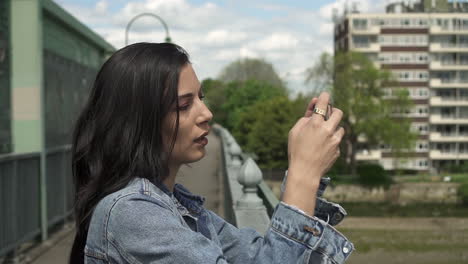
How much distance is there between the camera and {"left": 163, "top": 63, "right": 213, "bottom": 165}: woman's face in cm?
150

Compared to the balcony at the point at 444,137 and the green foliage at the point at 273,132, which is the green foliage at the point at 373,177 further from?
the balcony at the point at 444,137

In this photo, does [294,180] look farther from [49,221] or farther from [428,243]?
[428,243]

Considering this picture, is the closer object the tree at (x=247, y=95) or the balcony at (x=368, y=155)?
the balcony at (x=368, y=155)

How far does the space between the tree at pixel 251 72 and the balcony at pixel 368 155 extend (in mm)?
22710

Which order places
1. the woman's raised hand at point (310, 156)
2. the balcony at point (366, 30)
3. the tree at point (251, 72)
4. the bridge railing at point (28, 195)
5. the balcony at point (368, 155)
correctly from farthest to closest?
1. the tree at point (251, 72)
2. the balcony at point (366, 30)
3. the balcony at point (368, 155)
4. the bridge railing at point (28, 195)
5. the woman's raised hand at point (310, 156)

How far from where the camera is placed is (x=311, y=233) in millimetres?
1319

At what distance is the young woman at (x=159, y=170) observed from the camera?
4.13ft

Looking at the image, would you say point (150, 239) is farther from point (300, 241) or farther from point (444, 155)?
point (444, 155)

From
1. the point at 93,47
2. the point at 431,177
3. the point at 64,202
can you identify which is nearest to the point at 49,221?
the point at 64,202

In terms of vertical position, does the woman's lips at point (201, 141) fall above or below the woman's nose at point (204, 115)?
below

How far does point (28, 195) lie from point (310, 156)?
6839 mm

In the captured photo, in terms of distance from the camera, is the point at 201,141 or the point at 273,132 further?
the point at 273,132

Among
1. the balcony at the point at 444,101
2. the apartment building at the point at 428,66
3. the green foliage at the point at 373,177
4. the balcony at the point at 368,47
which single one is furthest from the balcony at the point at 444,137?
the green foliage at the point at 373,177

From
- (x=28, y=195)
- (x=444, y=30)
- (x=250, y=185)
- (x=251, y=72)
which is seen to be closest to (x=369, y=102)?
(x=444, y=30)
